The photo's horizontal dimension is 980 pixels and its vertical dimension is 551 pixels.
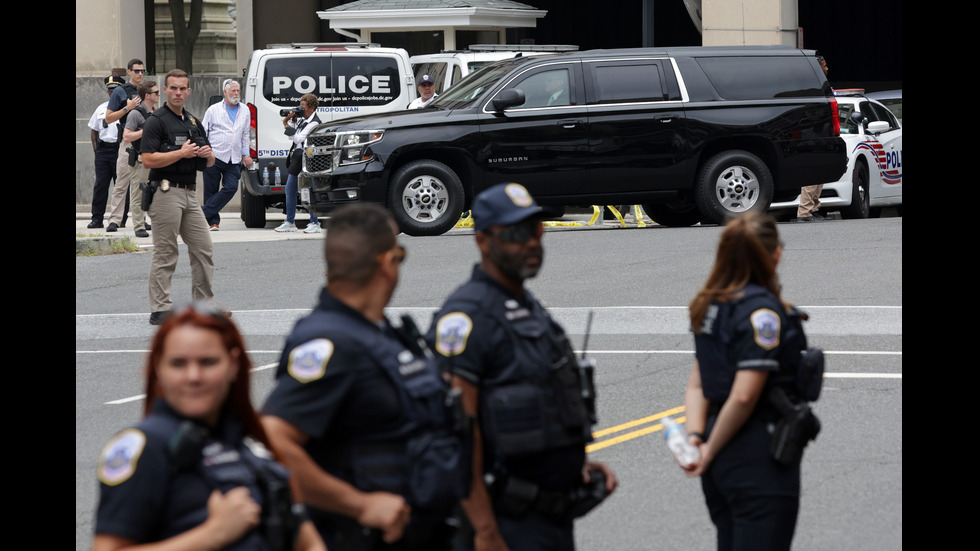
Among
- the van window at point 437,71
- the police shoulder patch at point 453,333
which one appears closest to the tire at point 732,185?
the van window at point 437,71

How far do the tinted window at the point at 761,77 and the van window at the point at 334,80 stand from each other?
5.01 metres

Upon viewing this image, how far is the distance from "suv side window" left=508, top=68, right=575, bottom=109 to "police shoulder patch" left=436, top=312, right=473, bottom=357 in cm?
1196

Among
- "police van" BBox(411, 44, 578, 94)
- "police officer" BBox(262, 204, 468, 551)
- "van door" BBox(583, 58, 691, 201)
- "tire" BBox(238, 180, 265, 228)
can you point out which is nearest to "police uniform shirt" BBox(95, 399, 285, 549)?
"police officer" BBox(262, 204, 468, 551)

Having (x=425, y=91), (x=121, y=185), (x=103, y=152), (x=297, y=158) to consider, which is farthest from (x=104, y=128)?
(x=425, y=91)

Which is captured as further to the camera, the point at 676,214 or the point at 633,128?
the point at 676,214

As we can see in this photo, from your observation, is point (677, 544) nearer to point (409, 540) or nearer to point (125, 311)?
point (409, 540)

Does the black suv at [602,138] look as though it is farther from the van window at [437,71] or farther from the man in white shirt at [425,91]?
the van window at [437,71]

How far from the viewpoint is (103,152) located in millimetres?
18969

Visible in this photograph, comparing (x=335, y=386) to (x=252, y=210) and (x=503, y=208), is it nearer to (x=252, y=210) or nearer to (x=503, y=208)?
(x=503, y=208)

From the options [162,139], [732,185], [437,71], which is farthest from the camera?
[437,71]

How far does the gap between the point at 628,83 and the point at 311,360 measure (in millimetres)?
13146

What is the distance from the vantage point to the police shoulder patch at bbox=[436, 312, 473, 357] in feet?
12.8

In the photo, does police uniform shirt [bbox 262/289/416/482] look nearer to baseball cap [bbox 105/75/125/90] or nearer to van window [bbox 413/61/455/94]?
baseball cap [bbox 105/75/125/90]

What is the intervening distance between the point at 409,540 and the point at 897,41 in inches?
1667
